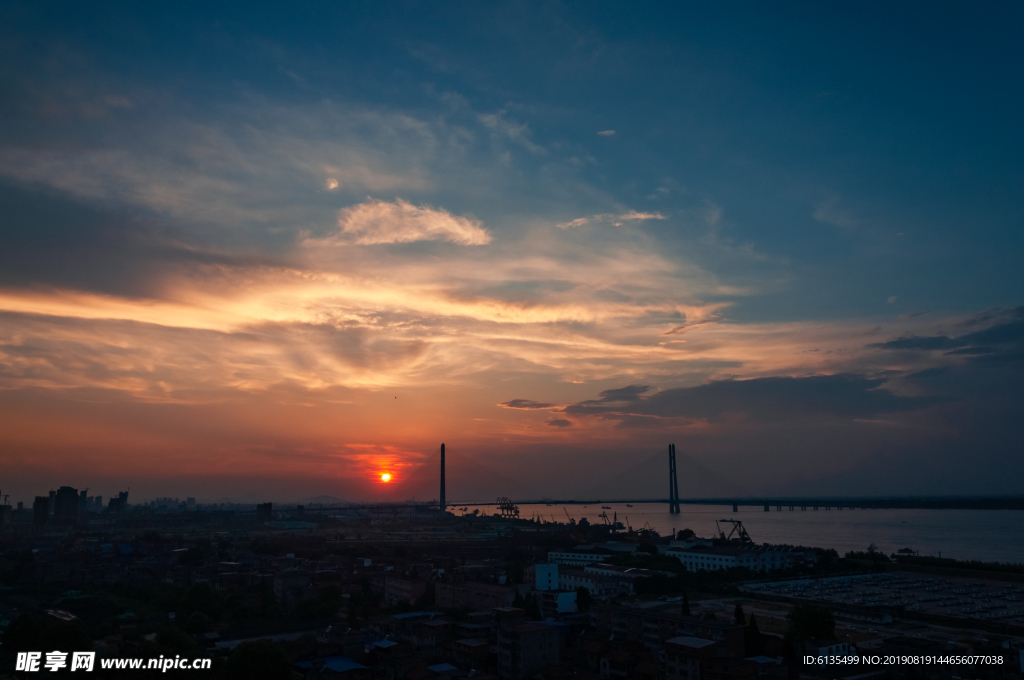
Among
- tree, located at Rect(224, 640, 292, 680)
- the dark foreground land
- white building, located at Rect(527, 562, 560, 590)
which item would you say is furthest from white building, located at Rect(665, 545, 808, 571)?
tree, located at Rect(224, 640, 292, 680)

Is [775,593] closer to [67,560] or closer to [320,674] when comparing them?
[320,674]

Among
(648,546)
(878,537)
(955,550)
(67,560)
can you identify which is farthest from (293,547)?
(878,537)

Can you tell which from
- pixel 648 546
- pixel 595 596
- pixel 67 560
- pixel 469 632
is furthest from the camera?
Answer: pixel 648 546

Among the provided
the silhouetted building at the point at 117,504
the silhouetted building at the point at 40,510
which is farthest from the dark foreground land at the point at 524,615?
the silhouetted building at the point at 117,504

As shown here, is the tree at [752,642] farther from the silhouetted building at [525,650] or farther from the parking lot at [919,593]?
the parking lot at [919,593]

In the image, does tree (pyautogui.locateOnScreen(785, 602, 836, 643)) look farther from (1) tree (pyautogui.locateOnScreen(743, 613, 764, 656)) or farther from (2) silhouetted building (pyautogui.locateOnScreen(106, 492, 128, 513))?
(2) silhouetted building (pyautogui.locateOnScreen(106, 492, 128, 513))

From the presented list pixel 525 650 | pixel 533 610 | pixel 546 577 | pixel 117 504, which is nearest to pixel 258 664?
pixel 525 650

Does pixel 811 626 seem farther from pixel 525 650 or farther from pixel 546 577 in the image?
pixel 546 577
